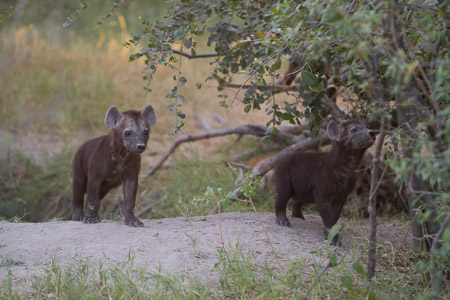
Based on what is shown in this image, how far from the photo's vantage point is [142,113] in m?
5.69

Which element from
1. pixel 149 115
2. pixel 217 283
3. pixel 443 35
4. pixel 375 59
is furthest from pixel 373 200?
pixel 149 115

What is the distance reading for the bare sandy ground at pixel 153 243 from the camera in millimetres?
4309

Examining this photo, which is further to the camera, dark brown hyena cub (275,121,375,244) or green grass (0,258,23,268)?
dark brown hyena cub (275,121,375,244)

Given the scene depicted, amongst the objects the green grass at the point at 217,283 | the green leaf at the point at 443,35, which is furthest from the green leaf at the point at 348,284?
the green leaf at the point at 443,35

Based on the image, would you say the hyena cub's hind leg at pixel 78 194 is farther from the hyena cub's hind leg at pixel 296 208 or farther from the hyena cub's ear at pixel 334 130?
the hyena cub's ear at pixel 334 130

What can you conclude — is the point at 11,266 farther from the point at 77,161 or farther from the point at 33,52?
the point at 33,52

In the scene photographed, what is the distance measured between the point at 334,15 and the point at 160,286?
2.08 metres

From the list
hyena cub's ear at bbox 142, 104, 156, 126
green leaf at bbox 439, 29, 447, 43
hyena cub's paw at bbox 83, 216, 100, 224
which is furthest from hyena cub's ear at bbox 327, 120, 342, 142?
hyena cub's paw at bbox 83, 216, 100, 224

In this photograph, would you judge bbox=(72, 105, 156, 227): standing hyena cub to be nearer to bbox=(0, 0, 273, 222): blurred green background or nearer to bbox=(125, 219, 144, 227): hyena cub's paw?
bbox=(125, 219, 144, 227): hyena cub's paw

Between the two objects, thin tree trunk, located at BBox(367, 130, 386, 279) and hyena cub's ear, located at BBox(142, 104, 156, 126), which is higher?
hyena cub's ear, located at BBox(142, 104, 156, 126)

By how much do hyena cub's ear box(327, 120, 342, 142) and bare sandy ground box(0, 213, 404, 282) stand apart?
920mm

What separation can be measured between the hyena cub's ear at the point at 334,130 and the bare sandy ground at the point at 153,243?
92cm

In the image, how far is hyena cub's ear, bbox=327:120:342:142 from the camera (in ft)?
17.5

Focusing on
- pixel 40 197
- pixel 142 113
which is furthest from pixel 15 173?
pixel 142 113
